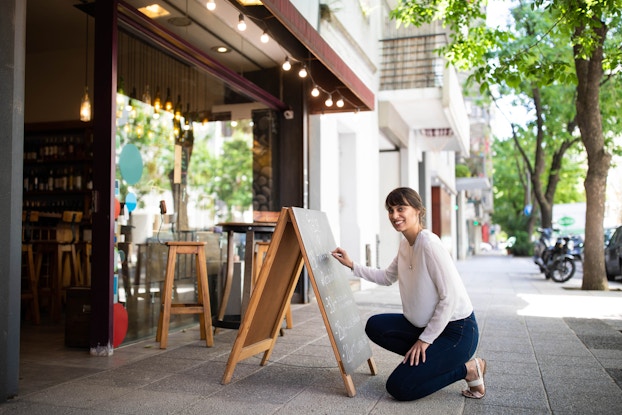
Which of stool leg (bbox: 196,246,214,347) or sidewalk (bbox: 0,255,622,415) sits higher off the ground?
stool leg (bbox: 196,246,214,347)

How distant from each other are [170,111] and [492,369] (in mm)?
4930

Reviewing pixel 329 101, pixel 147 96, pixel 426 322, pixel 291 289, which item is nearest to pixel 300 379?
pixel 291 289

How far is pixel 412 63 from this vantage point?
14070 millimetres

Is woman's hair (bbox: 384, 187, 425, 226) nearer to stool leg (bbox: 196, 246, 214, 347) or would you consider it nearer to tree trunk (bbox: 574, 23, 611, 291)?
stool leg (bbox: 196, 246, 214, 347)

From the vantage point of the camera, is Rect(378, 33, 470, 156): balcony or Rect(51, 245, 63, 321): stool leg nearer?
Rect(51, 245, 63, 321): stool leg

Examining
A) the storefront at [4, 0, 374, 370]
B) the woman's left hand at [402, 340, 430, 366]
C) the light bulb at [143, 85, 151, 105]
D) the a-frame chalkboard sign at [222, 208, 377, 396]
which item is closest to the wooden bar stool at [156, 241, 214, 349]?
the storefront at [4, 0, 374, 370]

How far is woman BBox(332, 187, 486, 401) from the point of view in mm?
3842

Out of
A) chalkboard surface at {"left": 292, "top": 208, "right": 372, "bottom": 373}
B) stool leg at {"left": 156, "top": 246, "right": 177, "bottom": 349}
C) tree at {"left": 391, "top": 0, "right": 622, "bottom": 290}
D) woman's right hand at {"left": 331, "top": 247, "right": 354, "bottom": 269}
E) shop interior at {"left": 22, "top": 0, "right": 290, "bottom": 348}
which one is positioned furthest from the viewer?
tree at {"left": 391, "top": 0, "right": 622, "bottom": 290}

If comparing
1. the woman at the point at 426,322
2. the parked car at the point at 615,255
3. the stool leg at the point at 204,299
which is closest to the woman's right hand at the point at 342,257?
the woman at the point at 426,322

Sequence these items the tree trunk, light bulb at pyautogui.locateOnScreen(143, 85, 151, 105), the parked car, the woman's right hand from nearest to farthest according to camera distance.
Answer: the woman's right hand, light bulb at pyautogui.locateOnScreen(143, 85, 151, 105), the tree trunk, the parked car

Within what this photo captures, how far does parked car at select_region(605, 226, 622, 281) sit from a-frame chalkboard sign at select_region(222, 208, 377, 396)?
12.7 meters

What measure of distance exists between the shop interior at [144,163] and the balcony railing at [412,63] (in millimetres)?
5390

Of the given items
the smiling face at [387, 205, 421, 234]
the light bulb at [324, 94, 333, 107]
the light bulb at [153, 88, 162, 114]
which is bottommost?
the smiling face at [387, 205, 421, 234]

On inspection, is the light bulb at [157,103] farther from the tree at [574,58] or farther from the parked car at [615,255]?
the parked car at [615,255]
